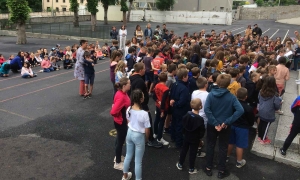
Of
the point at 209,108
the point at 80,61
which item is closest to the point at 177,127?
the point at 209,108


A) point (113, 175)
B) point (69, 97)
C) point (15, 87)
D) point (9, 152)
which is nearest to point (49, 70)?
point (15, 87)

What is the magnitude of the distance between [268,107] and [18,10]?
24.5 m

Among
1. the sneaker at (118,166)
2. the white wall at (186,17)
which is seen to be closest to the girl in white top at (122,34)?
the sneaker at (118,166)

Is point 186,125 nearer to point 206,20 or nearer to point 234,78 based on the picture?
point 234,78

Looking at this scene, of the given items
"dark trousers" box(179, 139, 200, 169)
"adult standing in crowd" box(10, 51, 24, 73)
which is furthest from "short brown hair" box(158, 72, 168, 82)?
"adult standing in crowd" box(10, 51, 24, 73)

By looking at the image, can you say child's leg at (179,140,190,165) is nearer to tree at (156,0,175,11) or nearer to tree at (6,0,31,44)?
tree at (6,0,31,44)

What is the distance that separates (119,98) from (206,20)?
1754 inches

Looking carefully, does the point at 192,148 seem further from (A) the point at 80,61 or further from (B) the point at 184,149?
(A) the point at 80,61

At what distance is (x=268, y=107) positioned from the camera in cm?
581

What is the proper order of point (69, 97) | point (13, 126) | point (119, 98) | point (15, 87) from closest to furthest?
point (119, 98), point (13, 126), point (69, 97), point (15, 87)

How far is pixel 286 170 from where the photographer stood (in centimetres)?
532

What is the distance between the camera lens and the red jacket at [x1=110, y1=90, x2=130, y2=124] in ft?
15.1

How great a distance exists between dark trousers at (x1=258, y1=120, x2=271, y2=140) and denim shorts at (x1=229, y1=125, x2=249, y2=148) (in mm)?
1259

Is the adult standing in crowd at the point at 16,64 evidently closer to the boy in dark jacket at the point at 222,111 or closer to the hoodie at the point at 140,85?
the hoodie at the point at 140,85
